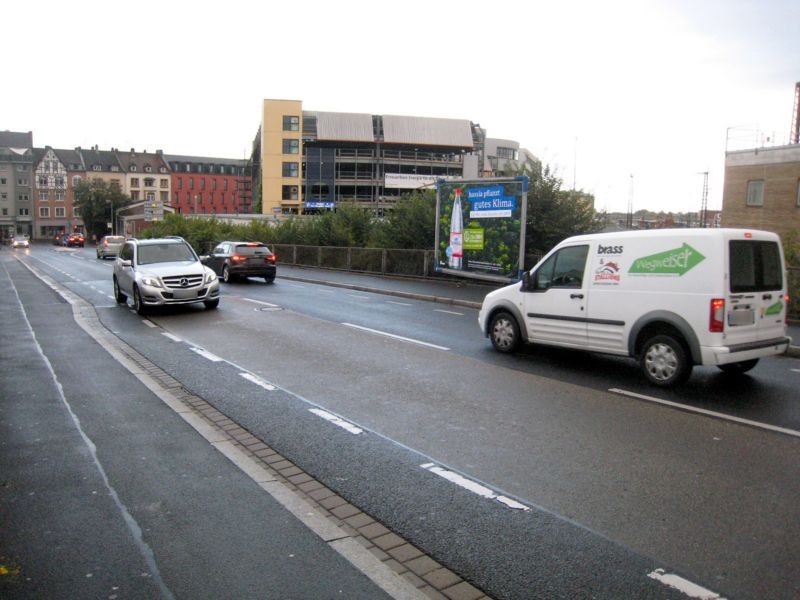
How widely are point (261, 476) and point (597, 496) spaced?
8.09 ft

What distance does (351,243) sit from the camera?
33.5 meters

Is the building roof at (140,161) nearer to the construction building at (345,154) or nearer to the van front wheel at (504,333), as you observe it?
the construction building at (345,154)

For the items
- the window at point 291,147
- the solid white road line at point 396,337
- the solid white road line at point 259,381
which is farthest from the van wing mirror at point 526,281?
the window at point 291,147

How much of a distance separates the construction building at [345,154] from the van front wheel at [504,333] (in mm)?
77989

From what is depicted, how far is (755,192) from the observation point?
137 ft

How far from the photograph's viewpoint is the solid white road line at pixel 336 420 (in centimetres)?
630

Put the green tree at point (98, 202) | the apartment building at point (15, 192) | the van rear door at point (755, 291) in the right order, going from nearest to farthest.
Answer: the van rear door at point (755, 291), the green tree at point (98, 202), the apartment building at point (15, 192)

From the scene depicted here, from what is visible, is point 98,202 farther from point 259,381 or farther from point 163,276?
point 259,381

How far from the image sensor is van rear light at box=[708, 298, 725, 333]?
7.71m

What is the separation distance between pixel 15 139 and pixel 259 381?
487ft

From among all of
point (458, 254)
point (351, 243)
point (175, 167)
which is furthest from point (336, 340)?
point (175, 167)

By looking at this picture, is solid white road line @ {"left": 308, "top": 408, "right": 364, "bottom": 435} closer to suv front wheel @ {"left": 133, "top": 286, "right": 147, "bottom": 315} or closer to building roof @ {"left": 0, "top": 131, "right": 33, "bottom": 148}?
suv front wheel @ {"left": 133, "top": 286, "right": 147, "bottom": 315}

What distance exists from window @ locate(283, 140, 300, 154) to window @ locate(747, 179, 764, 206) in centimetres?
6103

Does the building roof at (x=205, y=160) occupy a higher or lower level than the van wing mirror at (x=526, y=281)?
higher
